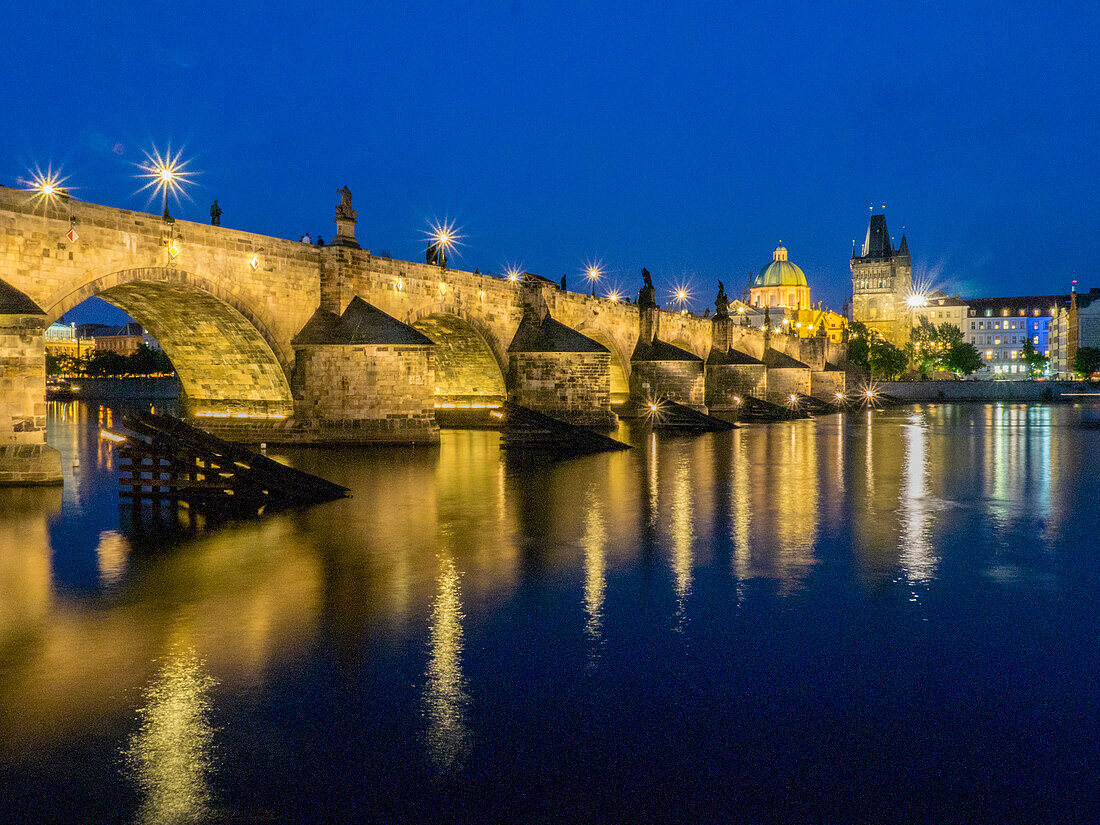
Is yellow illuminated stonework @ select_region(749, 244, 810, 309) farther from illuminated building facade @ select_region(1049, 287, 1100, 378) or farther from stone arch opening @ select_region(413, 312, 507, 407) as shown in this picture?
stone arch opening @ select_region(413, 312, 507, 407)

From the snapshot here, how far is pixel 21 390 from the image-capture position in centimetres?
1434

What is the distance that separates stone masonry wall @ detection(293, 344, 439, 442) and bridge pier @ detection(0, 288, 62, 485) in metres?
8.92

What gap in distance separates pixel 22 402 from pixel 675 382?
3039 centimetres

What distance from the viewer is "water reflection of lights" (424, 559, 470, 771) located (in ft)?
14.4

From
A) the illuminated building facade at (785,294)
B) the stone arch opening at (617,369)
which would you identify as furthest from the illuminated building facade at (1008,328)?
the stone arch opening at (617,369)

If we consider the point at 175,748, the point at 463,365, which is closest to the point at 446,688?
the point at 175,748

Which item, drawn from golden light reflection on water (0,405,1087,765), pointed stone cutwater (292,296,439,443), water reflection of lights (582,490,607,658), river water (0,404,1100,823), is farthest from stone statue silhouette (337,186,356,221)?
water reflection of lights (582,490,607,658)

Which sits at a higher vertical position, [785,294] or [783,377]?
[785,294]

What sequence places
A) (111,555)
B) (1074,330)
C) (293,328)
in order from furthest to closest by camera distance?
(1074,330)
(293,328)
(111,555)

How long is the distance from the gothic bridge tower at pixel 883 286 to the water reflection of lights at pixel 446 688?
127m

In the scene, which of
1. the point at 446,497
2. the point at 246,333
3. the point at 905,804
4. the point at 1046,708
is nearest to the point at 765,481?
the point at 446,497

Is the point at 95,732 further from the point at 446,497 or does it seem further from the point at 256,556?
Answer: the point at 446,497

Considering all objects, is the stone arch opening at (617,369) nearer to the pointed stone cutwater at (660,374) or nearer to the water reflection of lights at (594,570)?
the pointed stone cutwater at (660,374)

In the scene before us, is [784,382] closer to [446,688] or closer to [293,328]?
[293,328]
